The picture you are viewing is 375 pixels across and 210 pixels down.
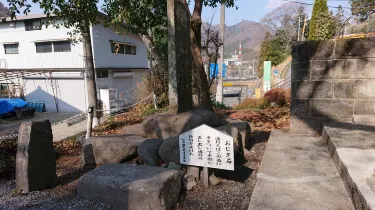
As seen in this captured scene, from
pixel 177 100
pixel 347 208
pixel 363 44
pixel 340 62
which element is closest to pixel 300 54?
pixel 340 62

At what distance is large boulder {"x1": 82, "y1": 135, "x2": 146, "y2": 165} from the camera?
14.2ft

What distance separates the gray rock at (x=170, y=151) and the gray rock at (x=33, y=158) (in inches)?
67.8

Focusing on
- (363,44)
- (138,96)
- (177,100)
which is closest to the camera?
(363,44)

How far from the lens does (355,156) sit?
9.44ft

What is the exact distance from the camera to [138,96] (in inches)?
544

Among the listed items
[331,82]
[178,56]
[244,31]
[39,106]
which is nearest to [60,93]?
[39,106]

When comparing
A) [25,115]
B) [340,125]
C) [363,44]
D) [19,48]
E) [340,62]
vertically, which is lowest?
[25,115]

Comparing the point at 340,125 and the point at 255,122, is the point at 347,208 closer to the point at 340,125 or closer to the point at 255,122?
the point at 340,125

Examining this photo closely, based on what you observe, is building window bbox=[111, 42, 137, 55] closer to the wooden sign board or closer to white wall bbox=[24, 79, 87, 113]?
Answer: white wall bbox=[24, 79, 87, 113]

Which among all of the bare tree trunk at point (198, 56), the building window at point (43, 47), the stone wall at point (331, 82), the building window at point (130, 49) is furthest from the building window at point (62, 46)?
the stone wall at point (331, 82)

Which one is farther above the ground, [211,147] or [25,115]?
[211,147]

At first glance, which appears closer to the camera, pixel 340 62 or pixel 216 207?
pixel 216 207

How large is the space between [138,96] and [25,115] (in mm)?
8387

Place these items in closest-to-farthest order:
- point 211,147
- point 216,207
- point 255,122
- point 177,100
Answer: point 216,207 < point 211,147 < point 177,100 < point 255,122
